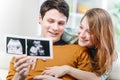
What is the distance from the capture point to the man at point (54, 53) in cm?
126

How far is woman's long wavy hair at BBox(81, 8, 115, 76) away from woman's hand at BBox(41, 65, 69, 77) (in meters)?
0.16

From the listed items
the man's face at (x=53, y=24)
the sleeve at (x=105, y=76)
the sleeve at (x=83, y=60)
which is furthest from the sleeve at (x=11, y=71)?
the sleeve at (x=105, y=76)

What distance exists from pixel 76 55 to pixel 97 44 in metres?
0.14

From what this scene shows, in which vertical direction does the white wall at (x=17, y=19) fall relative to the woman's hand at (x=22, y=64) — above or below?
above

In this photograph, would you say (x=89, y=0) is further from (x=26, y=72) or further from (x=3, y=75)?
(x=3, y=75)

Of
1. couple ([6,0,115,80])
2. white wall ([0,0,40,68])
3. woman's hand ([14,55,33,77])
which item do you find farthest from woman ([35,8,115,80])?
white wall ([0,0,40,68])

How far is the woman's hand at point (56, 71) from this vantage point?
1.26 m

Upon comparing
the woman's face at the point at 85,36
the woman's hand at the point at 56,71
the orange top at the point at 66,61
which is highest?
the woman's face at the point at 85,36

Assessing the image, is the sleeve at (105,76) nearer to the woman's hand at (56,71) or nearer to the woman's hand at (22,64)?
the woman's hand at (56,71)

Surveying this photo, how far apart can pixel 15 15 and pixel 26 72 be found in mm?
372

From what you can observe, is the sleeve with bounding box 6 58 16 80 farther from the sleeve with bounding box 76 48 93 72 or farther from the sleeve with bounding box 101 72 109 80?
the sleeve with bounding box 101 72 109 80

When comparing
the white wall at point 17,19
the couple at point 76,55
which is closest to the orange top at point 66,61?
the couple at point 76,55

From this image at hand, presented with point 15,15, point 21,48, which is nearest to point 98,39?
point 21,48

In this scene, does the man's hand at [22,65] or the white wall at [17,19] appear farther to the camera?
the white wall at [17,19]
